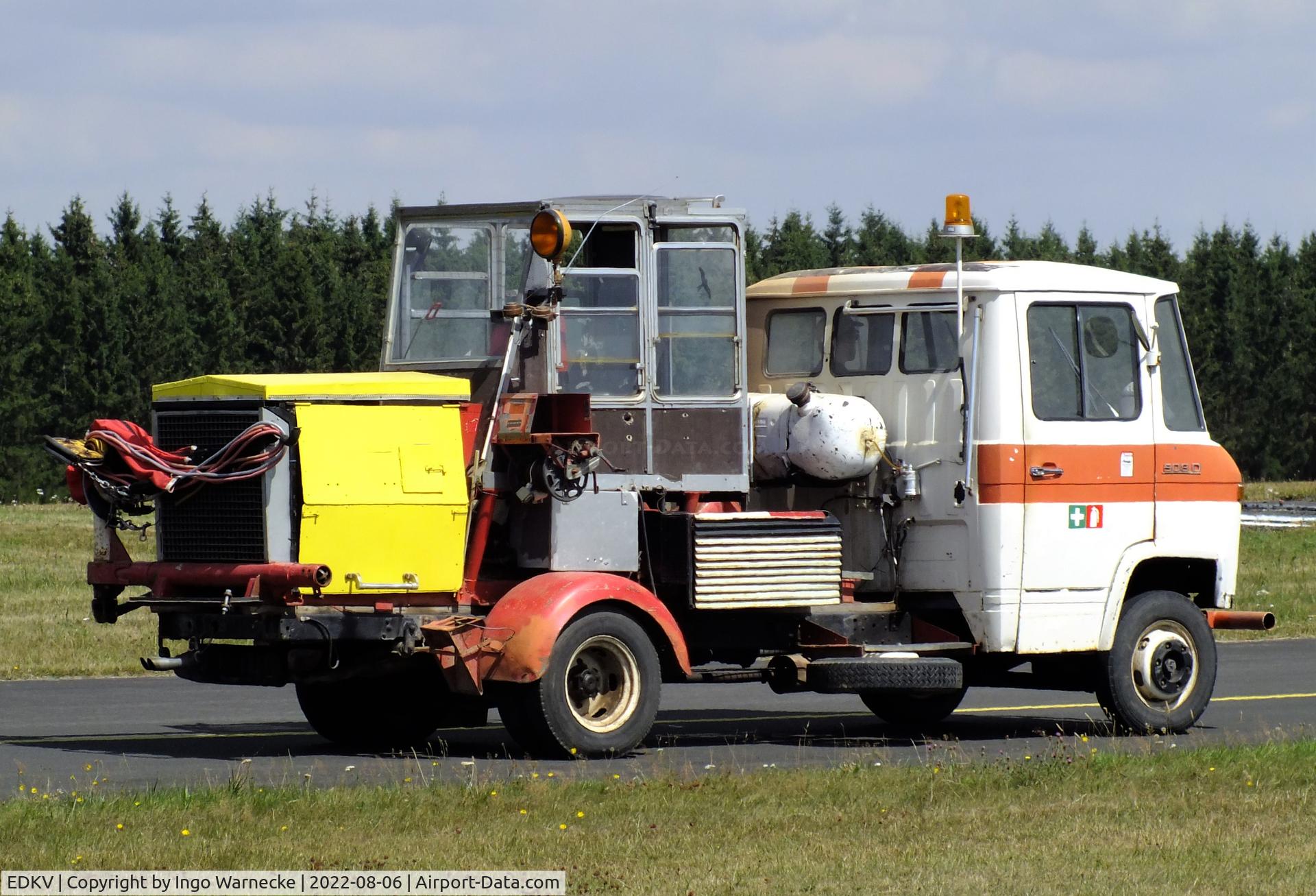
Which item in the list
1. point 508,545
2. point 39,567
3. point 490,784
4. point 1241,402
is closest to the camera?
point 490,784

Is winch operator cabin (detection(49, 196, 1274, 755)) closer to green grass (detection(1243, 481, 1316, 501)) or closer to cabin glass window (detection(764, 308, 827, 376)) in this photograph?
cabin glass window (detection(764, 308, 827, 376))

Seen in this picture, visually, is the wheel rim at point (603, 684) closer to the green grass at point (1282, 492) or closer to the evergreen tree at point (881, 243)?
the green grass at point (1282, 492)

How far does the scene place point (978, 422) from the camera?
44.0ft

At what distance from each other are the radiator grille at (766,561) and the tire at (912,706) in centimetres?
204

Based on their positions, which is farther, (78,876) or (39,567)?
(39,567)

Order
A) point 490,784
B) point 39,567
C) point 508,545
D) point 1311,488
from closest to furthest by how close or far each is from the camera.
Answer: point 490,784
point 508,545
point 39,567
point 1311,488

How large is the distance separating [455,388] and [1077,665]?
16.0 feet

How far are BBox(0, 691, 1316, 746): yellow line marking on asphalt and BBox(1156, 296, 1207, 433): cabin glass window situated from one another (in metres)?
3.13

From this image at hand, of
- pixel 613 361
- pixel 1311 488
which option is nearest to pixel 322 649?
pixel 613 361

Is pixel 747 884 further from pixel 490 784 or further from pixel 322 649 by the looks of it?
pixel 322 649

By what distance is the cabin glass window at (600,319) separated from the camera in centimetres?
1259

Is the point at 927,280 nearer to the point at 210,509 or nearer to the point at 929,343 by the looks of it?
the point at 929,343

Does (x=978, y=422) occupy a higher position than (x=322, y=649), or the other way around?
(x=978, y=422)

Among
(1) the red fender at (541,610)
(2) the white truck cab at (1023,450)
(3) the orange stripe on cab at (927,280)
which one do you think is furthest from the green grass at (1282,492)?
(1) the red fender at (541,610)
